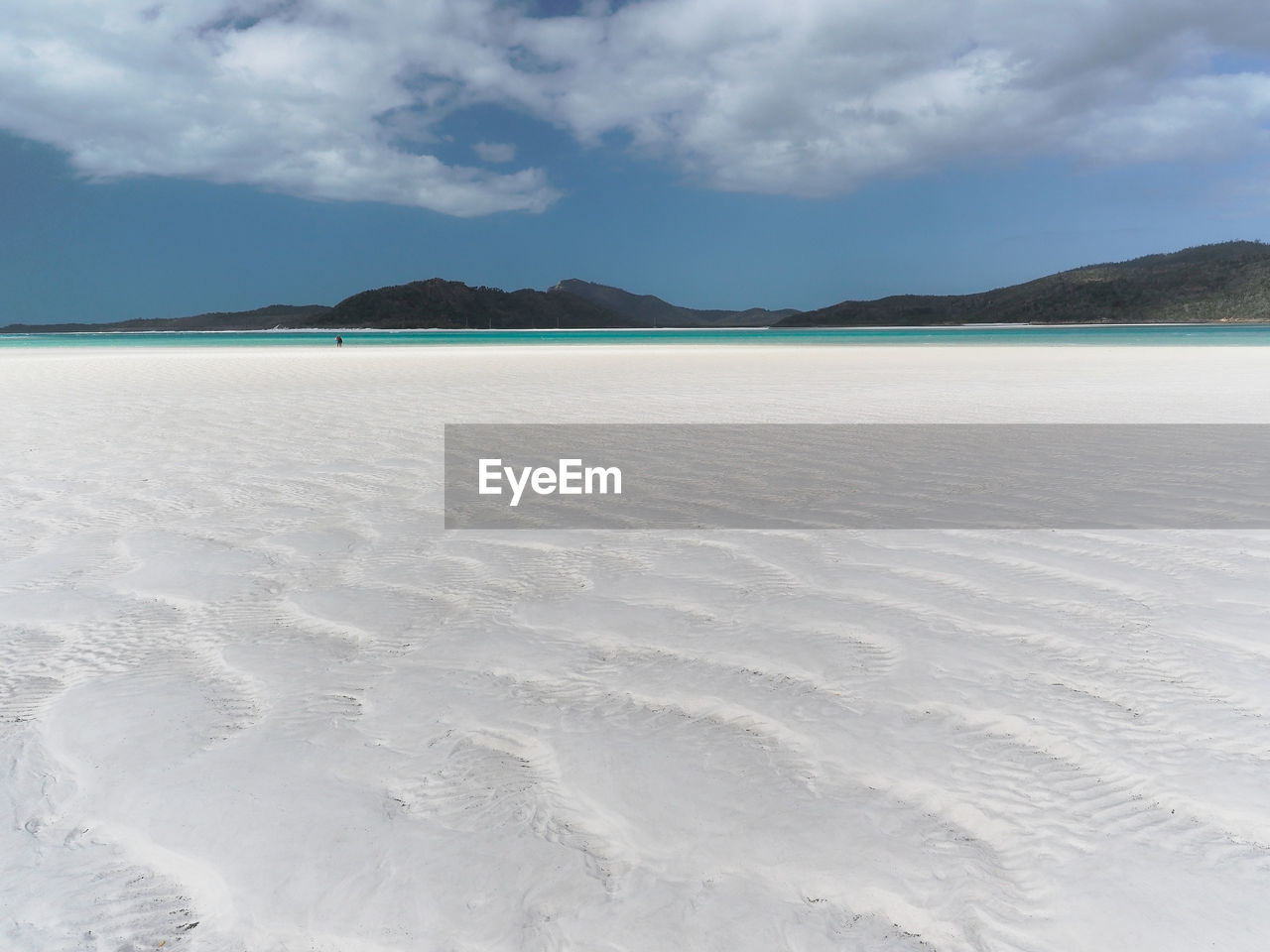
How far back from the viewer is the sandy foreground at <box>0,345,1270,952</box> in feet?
4.44

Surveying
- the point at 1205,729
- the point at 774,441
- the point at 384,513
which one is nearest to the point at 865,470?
the point at 774,441

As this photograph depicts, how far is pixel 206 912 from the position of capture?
4.44ft

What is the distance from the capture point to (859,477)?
5004 millimetres

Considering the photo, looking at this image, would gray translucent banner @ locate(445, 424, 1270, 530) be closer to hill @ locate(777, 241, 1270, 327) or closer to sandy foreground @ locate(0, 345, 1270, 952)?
sandy foreground @ locate(0, 345, 1270, 952)

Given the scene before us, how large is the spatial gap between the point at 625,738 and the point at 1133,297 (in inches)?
4233

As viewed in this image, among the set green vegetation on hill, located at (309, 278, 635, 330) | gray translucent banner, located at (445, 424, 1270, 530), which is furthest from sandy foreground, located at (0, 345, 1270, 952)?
green vegetation on hill, located at (309, 278, 635, 330)

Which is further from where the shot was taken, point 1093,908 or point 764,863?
point 764,863

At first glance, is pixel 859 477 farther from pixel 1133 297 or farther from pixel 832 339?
pixel 1133 297

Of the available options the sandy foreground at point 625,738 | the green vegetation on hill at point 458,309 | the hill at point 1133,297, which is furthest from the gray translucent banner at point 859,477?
the green vegetation on hill at point 458,309

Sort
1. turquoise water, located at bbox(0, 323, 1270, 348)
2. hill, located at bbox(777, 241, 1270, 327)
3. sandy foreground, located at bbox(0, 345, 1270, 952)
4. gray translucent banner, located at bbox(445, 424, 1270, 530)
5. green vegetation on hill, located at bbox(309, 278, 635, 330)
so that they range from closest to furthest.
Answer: sandy foreground, located at bbox(0, 345, 1270, 952) → gray translucent banner, located at bbox(445, 424, 1270, 530) → turquoise water, located at bbox(0, 323, 1270, 348) → hill, located at bbox(777, 241, 1270, 327) → green vegetation on hill, located at bbox(309, 278, 635, 330)

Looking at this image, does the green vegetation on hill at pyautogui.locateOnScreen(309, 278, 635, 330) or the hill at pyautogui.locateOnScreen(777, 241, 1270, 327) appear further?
the green vegetation on hill at pyautogui.locateOnScreen(309, 278, 635, 330)

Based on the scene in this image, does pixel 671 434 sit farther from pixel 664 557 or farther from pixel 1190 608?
pixel 1190 608

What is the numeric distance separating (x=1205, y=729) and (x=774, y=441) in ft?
15.2

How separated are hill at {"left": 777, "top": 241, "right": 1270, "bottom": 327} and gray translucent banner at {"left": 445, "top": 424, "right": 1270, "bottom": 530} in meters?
85.4
